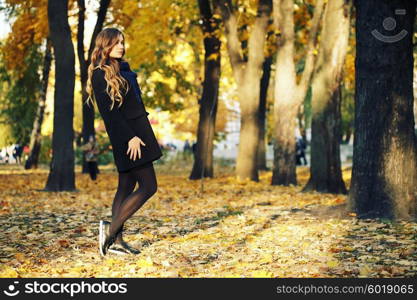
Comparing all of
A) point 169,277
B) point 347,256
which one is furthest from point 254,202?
point 169,277

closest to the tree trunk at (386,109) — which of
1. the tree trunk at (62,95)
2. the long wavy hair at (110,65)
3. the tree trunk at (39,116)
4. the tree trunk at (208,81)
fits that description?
the long wavy hair at (110,65)

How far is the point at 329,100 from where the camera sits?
1753 cm

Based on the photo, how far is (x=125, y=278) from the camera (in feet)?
22.6

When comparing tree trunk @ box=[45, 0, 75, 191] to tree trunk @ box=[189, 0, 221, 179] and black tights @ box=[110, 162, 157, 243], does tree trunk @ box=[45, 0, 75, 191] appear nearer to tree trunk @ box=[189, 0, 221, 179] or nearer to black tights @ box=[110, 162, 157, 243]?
tree trunk @ box=[189, 0, 221, 179]

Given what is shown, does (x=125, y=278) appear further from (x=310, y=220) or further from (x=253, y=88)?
(x=253, y=88)

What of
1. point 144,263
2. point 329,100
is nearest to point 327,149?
point 329,100

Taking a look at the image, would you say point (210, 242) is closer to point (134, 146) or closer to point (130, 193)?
point (130, 193)

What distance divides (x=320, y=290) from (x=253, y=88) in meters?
16.5

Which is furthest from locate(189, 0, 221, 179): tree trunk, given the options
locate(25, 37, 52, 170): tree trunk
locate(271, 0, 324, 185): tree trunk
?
locate(25, 37, 52, 170): tree trunk

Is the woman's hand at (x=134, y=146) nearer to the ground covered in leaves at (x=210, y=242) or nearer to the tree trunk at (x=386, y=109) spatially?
the ground covered in leaves at (x=210, y=242)

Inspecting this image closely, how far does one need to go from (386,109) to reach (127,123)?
4.41 m

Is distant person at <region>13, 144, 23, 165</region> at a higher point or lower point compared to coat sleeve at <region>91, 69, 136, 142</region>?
lower

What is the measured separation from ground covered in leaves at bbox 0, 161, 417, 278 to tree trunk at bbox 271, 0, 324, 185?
5.80 m

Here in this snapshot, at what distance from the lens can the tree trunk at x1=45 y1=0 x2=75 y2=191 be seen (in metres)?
17.7
